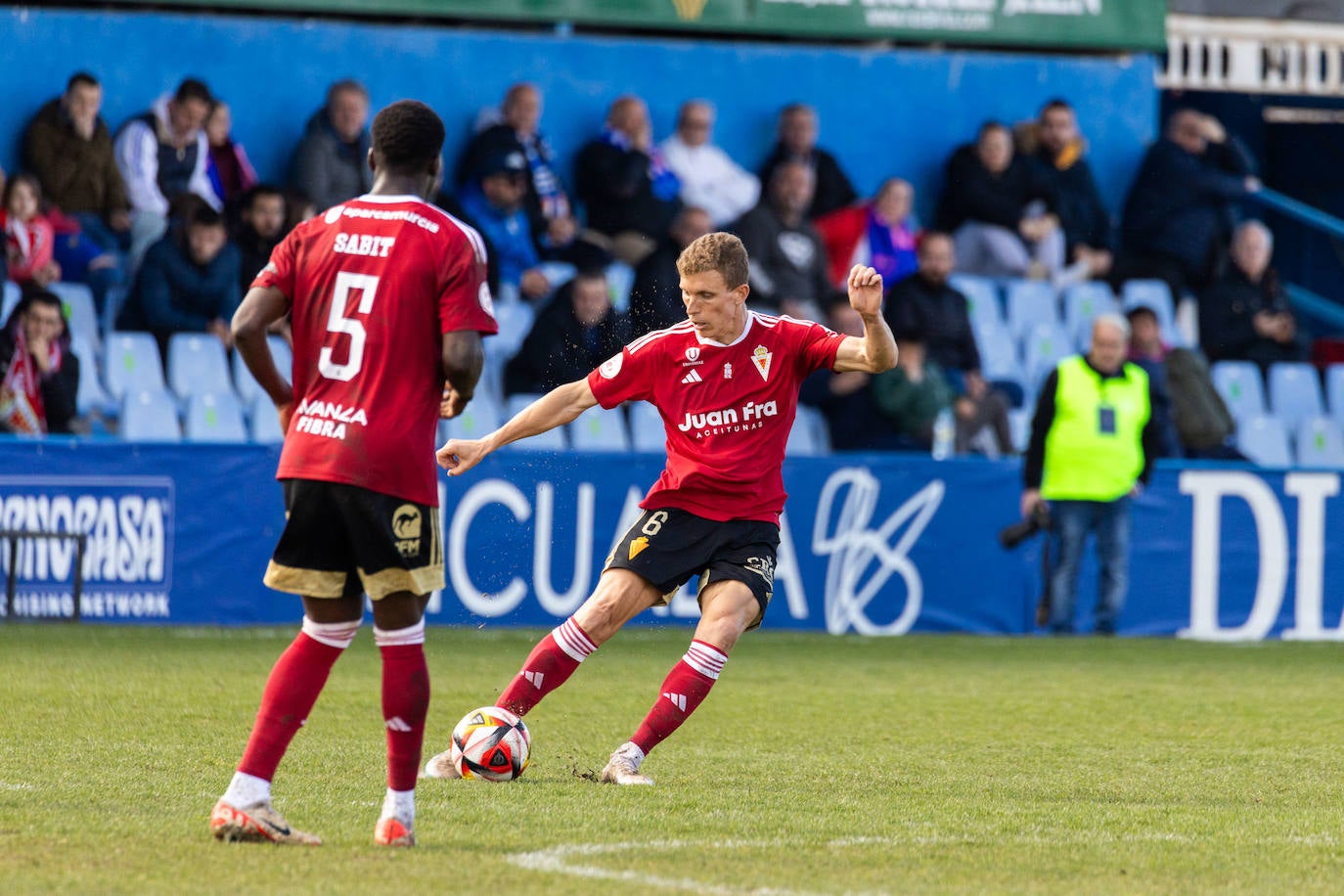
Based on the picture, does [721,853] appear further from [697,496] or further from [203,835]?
[697,496]

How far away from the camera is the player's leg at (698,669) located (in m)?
6.73

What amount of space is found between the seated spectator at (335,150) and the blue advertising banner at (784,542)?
9.77 feet

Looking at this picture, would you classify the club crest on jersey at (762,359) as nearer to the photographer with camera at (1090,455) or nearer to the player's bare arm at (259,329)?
the player's bare arm at (259,329)

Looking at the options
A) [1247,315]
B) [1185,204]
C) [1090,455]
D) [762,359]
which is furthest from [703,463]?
[1185,204]

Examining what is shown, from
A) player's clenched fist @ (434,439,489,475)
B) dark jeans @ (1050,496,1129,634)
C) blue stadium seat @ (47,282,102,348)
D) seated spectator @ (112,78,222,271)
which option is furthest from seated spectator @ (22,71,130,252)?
player's clenched fist @ (434,439,489,475)

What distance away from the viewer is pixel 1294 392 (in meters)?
17.6

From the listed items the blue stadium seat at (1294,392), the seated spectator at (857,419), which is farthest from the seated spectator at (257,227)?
the blue stadium seat at (1294,392)

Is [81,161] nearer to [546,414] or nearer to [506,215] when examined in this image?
[506,215]

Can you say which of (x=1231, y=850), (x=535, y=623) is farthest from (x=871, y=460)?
(x=1231, y=850)

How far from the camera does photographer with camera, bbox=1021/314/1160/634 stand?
→ 44.4 ft

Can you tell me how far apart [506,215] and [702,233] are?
155 cm

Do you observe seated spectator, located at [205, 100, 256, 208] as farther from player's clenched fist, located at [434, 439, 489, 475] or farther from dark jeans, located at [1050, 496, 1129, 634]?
player's clenched fist, located at [434, 439, 489, 475]

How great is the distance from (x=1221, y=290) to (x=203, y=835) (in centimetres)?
1413

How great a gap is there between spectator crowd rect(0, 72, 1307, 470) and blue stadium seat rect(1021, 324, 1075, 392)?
0.7 inches
